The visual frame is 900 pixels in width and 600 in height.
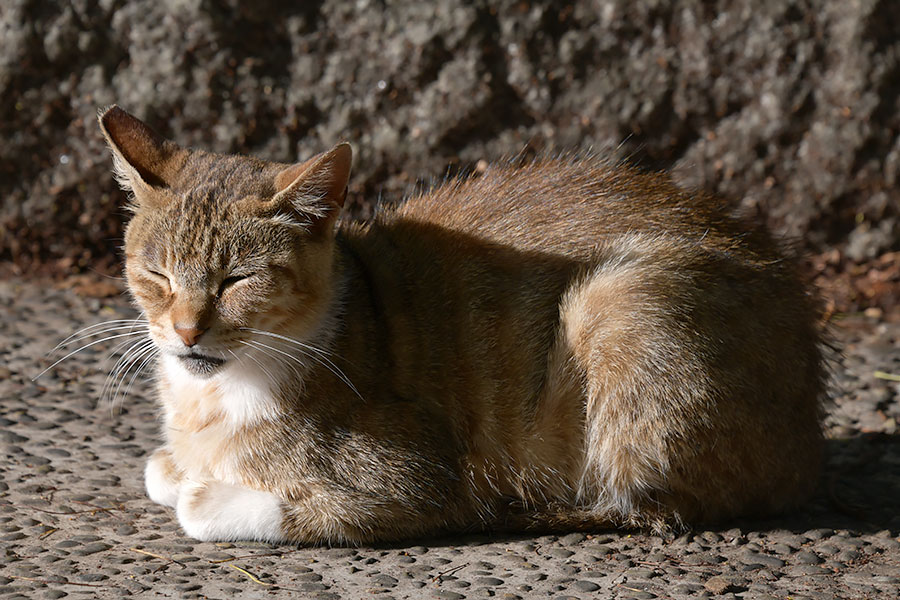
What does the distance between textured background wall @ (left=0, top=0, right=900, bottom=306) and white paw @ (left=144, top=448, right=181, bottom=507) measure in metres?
2.82

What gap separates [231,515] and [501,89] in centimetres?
355

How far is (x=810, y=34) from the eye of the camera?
6.42 m

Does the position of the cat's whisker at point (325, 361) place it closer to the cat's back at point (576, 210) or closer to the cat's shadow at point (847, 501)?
the cat's shadow at point (847, 501)

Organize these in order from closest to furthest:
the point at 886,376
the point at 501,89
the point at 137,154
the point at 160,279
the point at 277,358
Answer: the point at 160,279 → the point at 277,358 → the point at 137,154 → the point at 886,376 → the point at 501,89

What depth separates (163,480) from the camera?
13.8 ft

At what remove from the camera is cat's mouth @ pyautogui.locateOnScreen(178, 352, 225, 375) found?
374 centimetres

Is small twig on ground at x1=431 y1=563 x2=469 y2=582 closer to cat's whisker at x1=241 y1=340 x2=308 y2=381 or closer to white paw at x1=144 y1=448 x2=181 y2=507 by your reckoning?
cat's whisker at x1=241 y1=340 x2=308 y2=381

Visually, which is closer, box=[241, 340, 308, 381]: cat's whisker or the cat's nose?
the cat's nose

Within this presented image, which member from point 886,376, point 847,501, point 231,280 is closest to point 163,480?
point 231,280

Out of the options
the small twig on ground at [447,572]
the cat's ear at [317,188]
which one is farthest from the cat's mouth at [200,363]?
the small twig on ground at [447,572]

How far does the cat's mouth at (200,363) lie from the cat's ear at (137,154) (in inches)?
25.9

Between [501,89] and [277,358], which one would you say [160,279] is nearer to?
[277,358]

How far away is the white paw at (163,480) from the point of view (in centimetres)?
418

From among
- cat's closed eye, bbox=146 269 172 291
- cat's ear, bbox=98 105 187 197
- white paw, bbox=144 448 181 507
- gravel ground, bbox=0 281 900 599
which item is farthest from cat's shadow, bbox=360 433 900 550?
cat's ear, bbox=98 105 187 197
